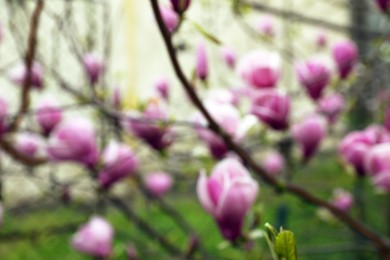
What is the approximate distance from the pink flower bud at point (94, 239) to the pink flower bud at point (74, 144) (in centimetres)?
18

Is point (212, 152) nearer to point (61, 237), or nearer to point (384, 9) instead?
point (384, 9)

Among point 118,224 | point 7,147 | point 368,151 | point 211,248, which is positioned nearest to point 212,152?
point 368,151

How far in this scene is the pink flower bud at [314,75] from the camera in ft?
2.90

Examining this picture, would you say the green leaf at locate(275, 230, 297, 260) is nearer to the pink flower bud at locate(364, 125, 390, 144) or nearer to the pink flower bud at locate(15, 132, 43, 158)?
the pink flower bud at locate(364, 125, 390, 144)

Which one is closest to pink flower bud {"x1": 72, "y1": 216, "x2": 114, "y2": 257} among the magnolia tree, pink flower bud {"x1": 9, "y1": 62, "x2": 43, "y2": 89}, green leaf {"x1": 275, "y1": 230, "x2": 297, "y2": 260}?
the magnolia tree

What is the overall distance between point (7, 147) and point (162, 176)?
810 mm

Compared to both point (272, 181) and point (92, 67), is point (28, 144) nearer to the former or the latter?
point (92, 67)

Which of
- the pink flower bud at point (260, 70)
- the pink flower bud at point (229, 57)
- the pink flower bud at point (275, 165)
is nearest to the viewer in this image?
the pink flower bud at point (260, 70)

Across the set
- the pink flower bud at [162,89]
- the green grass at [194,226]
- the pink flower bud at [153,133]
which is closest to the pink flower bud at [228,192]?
the pink flower bud at [153,133]

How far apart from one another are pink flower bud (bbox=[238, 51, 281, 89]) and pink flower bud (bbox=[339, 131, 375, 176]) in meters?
0.11

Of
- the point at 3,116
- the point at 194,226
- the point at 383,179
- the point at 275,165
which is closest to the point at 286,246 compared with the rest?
the point at 383,179

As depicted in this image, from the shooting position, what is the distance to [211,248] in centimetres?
221

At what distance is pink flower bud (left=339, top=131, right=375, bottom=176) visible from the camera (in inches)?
28.0

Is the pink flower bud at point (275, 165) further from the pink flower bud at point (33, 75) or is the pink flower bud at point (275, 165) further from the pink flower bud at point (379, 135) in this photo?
the pink flower bud at point (379, 135)
